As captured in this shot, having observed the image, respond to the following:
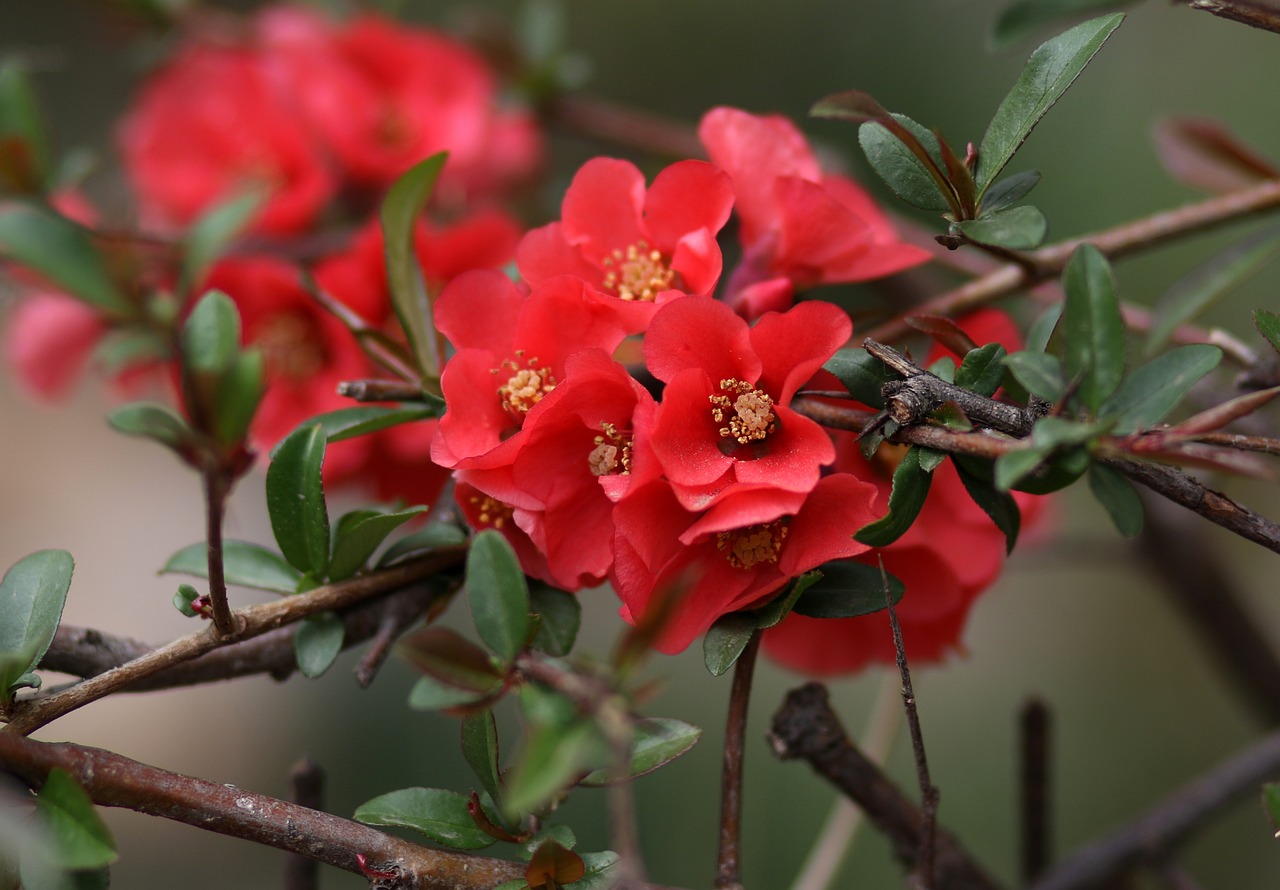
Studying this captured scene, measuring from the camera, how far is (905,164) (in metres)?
0.42

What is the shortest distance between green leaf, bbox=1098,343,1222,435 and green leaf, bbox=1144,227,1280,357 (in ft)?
0.50

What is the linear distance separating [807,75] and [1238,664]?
3.20 feet

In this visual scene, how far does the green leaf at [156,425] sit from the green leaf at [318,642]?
10cm

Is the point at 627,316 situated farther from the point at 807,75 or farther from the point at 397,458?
the point at 807,75

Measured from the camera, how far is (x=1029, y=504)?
53cm

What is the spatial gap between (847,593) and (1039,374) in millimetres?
114

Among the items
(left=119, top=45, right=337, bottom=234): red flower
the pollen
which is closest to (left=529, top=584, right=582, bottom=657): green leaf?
the pollen

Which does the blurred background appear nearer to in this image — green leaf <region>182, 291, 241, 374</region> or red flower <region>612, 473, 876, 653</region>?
red flower <region>612, 473, 876, 653</region>

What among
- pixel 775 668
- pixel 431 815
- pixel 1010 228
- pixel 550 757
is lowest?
pixel 775 668

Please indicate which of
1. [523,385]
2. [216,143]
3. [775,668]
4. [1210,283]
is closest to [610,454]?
[523,385]

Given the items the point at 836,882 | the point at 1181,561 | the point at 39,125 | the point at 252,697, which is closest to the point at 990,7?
the point at 1181,561

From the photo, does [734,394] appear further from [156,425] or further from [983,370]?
[156,425]

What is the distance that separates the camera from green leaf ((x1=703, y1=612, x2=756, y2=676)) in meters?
0.40

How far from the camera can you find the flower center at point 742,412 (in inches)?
16.4
